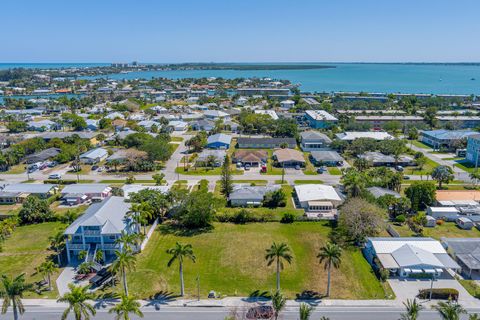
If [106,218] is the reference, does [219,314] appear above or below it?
below

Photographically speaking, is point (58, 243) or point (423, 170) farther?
point (423, 170)

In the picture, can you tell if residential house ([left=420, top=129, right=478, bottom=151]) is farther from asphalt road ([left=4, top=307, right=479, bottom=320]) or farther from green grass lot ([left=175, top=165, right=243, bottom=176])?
asphalt road ([left=4, top=307, right=479, bottom=320])

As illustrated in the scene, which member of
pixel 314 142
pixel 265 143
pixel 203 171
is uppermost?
pixel 314 142

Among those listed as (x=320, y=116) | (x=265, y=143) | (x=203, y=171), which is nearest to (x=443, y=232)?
(x=203, y=171)

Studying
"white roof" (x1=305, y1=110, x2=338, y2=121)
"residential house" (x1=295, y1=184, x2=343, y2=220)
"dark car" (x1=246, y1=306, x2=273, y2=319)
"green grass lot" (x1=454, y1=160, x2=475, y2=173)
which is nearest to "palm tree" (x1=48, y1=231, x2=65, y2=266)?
"dark car" (x1=246, y1=306, x2=273, y2=319)

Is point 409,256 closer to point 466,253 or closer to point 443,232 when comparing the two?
point 466,253

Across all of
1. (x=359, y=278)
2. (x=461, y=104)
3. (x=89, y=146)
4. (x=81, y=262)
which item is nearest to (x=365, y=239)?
(x=359, y=278)

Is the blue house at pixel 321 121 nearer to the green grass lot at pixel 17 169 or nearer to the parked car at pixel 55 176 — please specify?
the parked car at pixel 55 176
